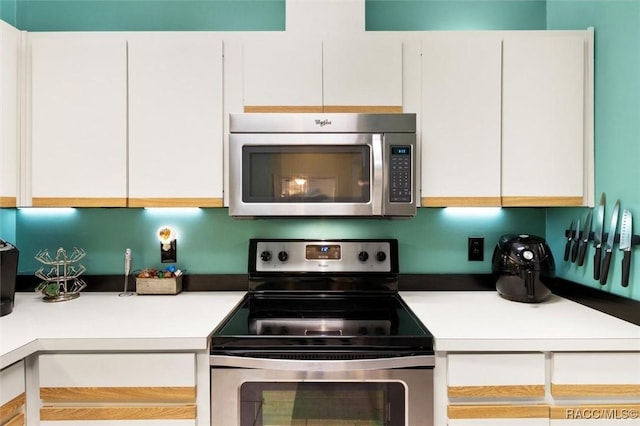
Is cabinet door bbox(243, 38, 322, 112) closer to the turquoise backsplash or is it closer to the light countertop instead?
the turquoise backsplash

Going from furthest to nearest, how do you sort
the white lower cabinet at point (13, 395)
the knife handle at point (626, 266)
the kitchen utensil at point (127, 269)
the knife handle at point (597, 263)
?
the kitchen utensil at point (127, 269)
the knife handle at point (597, 263)
the knife handle at point (626, 266)
the white lower cabinet at point (13, 395)

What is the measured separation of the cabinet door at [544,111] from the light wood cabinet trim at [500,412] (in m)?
0.86

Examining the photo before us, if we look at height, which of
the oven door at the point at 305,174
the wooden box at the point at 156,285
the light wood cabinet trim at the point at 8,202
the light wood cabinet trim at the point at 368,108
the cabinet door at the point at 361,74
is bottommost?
the wooden box at the point at 156,285

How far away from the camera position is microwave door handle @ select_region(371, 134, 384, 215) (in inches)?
58.8

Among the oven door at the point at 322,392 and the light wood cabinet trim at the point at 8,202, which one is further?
the light wood cabinet trim at the point at 8,202

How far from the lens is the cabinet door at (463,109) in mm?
1573

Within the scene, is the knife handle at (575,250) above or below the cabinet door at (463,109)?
below

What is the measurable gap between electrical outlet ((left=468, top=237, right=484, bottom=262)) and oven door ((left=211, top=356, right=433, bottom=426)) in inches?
33.3

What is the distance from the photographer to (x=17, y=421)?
115 centimetres

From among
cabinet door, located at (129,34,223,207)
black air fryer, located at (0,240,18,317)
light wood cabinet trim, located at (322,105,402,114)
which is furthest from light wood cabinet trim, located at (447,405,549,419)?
black air fryer, located at (0,240,18,317)

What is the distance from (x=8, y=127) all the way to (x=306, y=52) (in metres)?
1.27

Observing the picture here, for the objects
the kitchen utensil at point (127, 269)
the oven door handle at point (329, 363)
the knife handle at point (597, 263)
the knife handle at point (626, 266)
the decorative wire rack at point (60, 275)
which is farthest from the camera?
the kitchen utensil at point (127, 269)

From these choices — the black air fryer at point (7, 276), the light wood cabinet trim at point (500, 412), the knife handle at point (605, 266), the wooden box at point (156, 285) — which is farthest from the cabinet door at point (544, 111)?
the black air fryer at point (7, 276)
